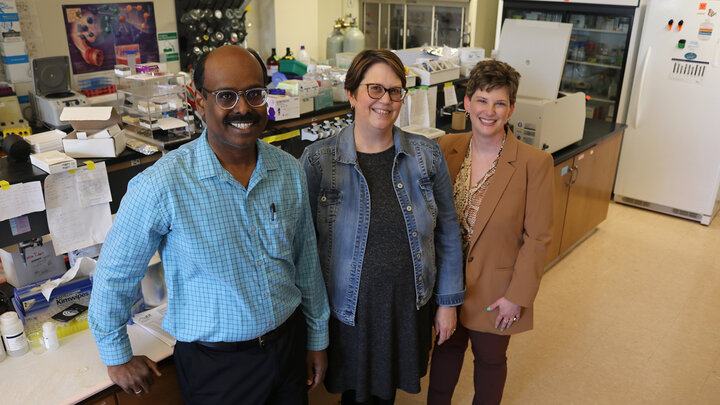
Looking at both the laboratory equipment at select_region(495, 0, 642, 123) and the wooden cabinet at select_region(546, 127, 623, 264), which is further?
the laboratory equipment at select_region(495, 0, 642, 123)

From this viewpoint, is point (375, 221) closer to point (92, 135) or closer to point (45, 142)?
point (92, 135)

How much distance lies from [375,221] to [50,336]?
106cm

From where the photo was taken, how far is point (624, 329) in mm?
3348

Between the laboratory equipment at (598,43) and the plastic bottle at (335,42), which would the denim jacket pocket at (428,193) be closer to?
the laboratory equipment at (598,43)

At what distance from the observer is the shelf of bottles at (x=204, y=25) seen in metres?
4.16

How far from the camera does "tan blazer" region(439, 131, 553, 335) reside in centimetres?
198

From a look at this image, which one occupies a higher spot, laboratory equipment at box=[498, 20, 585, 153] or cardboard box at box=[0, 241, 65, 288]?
laboratory equipment at box=[498, 20, 585, 153]

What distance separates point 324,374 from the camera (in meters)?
1.85

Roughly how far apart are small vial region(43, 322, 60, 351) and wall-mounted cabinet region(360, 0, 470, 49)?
447 centimetres

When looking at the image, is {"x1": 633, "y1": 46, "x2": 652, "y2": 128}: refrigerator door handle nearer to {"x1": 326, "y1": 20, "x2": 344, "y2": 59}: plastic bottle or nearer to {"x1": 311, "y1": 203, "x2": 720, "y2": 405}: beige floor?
{"x1": 311, "y1": 203, "x2": 720, "y2": 405}: beige floor

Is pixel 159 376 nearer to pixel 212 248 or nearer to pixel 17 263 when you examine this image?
pixel 212 248

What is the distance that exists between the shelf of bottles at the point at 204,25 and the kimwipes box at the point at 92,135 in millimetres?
2191

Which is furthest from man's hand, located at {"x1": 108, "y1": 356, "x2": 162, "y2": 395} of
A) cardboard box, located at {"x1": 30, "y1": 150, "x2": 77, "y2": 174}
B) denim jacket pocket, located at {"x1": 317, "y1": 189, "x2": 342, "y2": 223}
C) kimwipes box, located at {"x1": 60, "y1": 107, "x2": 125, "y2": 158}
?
kimwipes box, located at {"x1": 60, "y1": 107, "x2": 125, "y2": 158}

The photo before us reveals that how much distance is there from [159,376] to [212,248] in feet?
1.79
